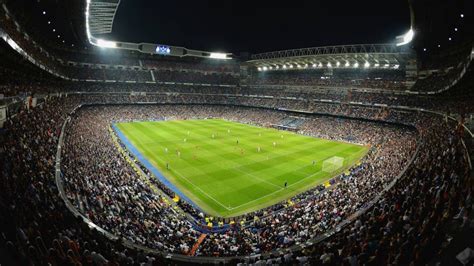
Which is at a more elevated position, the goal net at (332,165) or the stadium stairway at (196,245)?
the goal net at (332,165)

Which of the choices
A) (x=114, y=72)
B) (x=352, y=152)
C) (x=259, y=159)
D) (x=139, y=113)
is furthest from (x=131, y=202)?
(x=114, y=72)

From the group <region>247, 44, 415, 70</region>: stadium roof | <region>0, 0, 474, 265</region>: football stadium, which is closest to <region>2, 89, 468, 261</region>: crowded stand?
<region>0, 0, 474, 265</region>: football stadium

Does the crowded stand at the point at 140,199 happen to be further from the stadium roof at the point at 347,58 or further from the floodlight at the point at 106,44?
the floodlight at the point at 106,44

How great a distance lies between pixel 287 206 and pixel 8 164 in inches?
735

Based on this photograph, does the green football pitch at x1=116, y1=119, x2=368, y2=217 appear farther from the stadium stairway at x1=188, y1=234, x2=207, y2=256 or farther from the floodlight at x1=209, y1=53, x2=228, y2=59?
the floodlight at x1=209, y1=53, x2=228, y2=59

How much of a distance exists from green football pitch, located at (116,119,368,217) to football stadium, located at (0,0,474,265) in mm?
260

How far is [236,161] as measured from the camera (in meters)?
36.2

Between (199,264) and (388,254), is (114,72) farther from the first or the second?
(388,254)

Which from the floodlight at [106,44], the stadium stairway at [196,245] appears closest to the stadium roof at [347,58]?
the floodlight at [106,44]

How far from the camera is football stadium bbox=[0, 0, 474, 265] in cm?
948

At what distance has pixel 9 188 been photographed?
29.8ft

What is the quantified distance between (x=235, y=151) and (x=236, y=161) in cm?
485

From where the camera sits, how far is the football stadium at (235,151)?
9.48m

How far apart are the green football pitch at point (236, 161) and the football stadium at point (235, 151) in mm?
260
